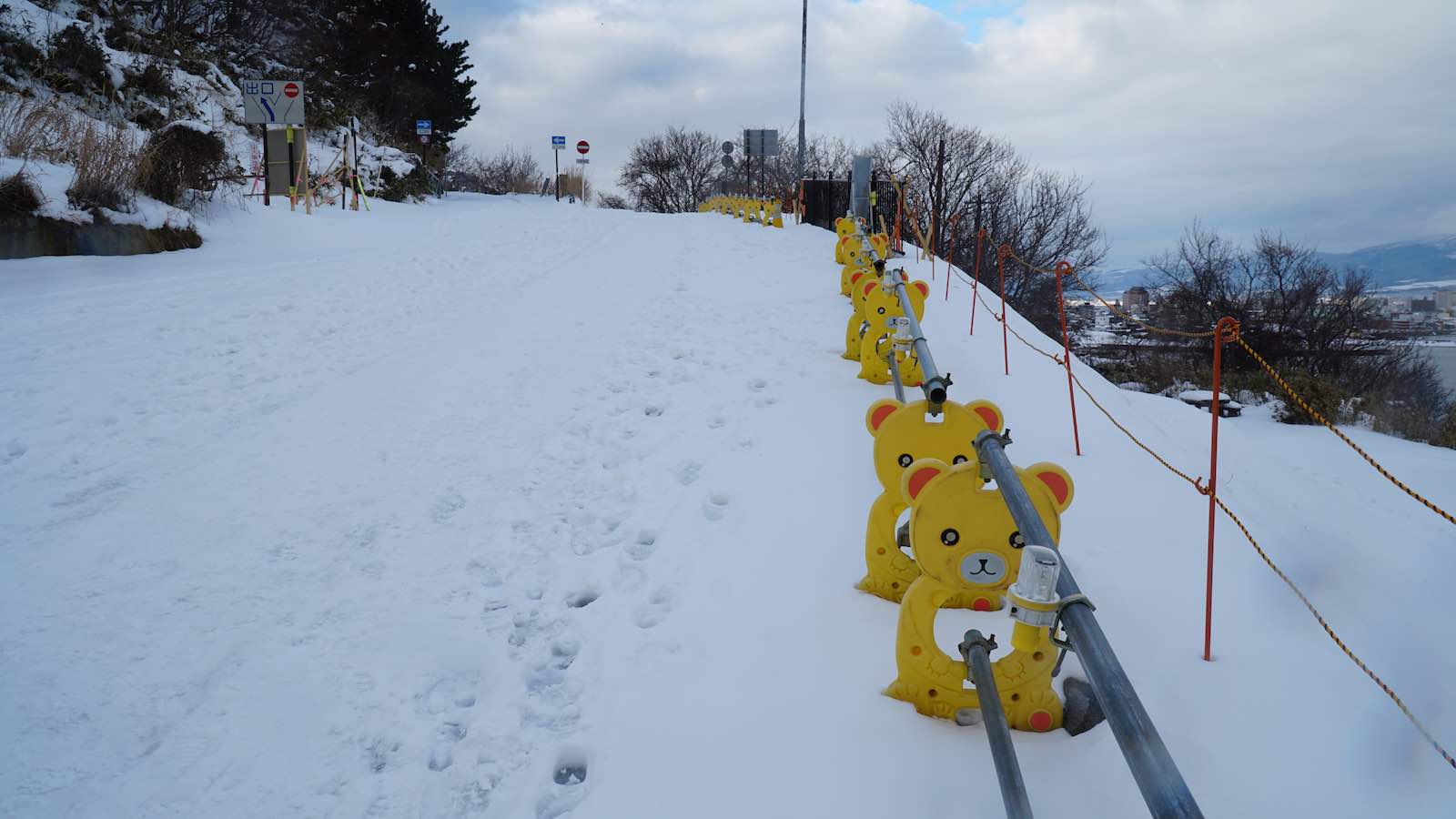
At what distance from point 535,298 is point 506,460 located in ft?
16.7

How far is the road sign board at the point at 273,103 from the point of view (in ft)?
52.1

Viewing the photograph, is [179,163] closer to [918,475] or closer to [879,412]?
[879,412]

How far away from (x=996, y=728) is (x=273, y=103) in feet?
59.2

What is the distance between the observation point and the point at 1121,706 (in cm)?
169

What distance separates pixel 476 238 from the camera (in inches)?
577

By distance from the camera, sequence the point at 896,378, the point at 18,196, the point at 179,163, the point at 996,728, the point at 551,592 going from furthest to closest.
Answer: the point at 179,163 → the point at 18,196 → the point at 896,378 → the point at 551,592 → the point at 996,728

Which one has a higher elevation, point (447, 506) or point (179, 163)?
point (179, 163)

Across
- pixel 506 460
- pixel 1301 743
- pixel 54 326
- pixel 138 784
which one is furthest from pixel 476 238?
pixel 1301 743

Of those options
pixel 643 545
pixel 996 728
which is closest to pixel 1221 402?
pixel 643 545

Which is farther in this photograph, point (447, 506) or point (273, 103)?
point (273, 103)

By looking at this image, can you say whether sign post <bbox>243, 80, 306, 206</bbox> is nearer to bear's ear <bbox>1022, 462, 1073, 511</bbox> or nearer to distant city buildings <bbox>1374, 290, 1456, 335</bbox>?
bear's ear <bbox>1022, 462, 1073, 511</bbox>

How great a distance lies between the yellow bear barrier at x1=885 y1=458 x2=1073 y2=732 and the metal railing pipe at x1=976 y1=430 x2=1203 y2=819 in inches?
15.8

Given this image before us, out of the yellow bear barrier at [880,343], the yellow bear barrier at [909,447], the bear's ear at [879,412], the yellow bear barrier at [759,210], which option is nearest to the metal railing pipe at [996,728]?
the yellow bear barrier at [909,447]

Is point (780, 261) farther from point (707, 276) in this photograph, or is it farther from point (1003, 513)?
point (1003, 513)
